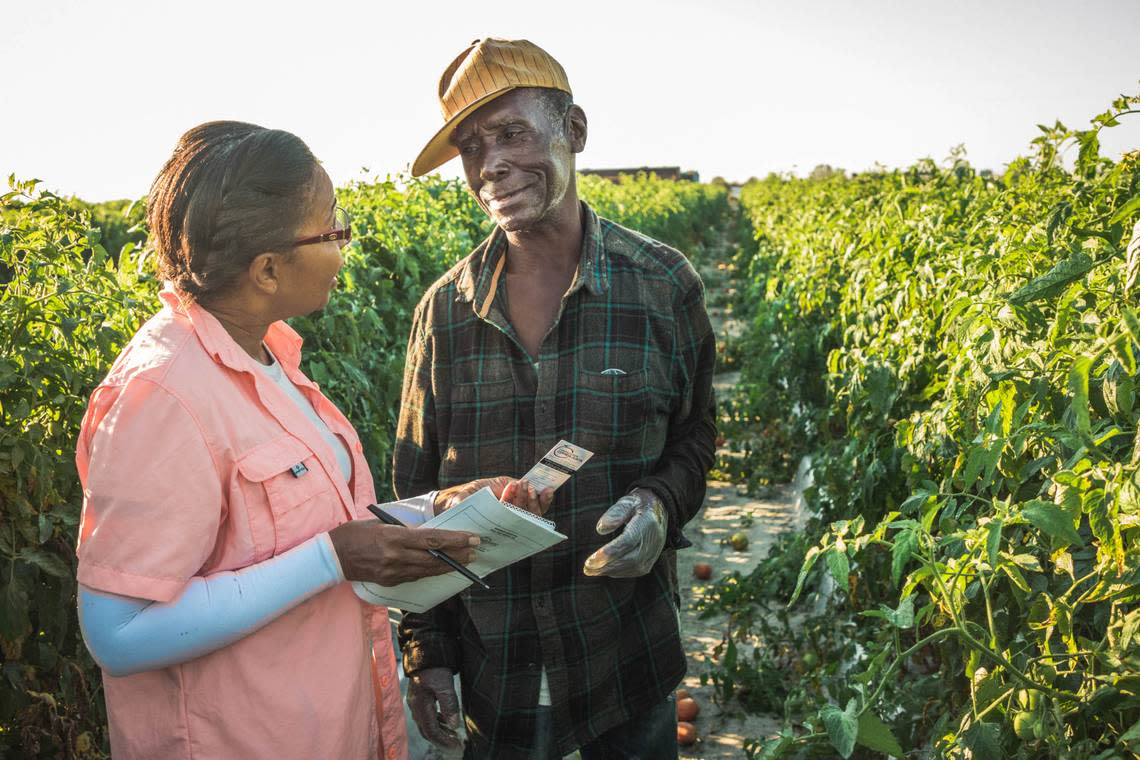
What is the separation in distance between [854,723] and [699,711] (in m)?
2.46

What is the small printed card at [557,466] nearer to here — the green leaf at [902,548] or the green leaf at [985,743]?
the green leaf at [902,548]

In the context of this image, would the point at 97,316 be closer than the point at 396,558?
No

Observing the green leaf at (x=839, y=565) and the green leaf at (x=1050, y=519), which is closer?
the green leaf at (x=1050, y=519)

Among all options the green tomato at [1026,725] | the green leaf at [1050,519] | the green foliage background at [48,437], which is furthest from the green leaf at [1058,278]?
the green foliage background at [48,437]

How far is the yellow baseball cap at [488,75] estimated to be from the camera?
79.1 inches

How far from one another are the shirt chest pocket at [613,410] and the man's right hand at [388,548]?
52 centimetres

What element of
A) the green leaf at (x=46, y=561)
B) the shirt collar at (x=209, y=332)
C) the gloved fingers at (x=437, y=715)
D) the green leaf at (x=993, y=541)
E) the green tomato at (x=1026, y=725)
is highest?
the shirt collar at (x=209, y=332)

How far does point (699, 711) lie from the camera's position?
382 centimetres

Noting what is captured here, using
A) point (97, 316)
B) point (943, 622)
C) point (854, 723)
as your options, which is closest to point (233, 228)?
point (97, 316)

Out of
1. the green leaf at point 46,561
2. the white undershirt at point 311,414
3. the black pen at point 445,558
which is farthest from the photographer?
the green leaf at point 46,561

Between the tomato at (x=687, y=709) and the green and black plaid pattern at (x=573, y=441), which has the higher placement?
the green and black plaid pattern at (x=573, y=441)

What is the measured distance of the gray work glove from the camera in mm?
1827

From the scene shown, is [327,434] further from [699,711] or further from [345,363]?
[699,711]

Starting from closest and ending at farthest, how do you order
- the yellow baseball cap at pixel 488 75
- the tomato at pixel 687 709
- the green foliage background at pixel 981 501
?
the green foliage background at pixel 981 501
the yellow baseball cap at pixel 488 75
the tomato at pixel 687 709
